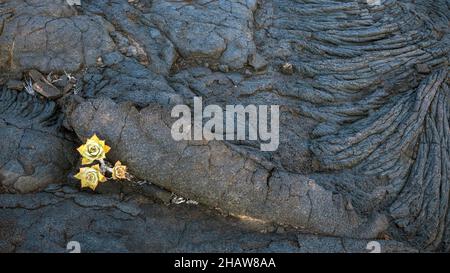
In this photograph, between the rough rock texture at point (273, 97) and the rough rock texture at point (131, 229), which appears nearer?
the rough rock texture at point (131, 229)

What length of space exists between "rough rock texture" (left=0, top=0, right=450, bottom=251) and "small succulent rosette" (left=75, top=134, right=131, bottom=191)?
116 mm

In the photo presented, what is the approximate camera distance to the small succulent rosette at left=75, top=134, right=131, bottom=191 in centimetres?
366

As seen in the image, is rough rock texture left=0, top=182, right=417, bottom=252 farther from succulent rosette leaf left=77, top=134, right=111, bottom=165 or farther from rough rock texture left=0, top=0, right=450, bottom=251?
succulent rosette leaf left=77, top=134, right=111, bottom=165

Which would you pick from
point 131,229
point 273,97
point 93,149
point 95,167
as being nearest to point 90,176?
point 95,167

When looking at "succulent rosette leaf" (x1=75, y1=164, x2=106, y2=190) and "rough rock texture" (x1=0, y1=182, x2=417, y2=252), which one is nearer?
"rough rock texture" (x1=0, y1=182, x2=417, y2=252)

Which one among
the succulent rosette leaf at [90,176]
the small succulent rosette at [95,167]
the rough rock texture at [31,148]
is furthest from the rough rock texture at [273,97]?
the succulent rosette leaf at [90,176]

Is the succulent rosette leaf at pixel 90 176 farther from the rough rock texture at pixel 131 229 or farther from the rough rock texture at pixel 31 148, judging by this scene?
the rough rock texture at pixel 31 148

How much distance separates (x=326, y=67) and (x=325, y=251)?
92.5 inches

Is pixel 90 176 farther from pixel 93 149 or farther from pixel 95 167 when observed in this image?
pixel 93 149

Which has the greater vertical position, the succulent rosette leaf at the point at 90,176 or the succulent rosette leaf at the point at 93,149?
the succulent rosette leaf at the point at 93,149

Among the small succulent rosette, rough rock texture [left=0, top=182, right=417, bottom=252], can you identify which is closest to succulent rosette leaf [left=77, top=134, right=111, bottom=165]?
the small succulent rosette

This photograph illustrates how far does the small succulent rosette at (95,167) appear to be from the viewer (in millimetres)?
3664

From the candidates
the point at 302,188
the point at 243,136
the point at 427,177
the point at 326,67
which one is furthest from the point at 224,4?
the point at 427,177

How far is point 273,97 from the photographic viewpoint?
15.4ft
